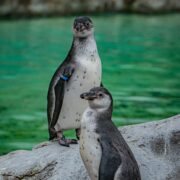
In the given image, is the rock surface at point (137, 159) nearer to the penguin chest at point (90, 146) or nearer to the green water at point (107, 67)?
the penguin chest at point (90, 146)

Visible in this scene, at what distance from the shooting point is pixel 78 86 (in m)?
4.08

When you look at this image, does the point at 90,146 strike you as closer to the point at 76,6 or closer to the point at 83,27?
the point at 83,27

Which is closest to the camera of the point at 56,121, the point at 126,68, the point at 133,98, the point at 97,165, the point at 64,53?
the point at 97,165

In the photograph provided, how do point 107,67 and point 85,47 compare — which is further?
point 107,67

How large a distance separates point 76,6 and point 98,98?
624 inches

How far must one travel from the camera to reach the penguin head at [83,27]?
4.08 meters

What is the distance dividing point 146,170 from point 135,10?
1574 centimetres

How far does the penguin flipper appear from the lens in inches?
121

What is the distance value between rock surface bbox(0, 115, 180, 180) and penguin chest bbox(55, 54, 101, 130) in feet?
0.92

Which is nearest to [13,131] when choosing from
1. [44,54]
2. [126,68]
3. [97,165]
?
[97,165]

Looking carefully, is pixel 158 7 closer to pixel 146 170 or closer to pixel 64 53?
pixel 64 53

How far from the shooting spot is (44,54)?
1203cm

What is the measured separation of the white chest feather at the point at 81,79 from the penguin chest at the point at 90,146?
84 centimetres

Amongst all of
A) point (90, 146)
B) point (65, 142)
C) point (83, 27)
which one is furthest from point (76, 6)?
point (90, 146)
